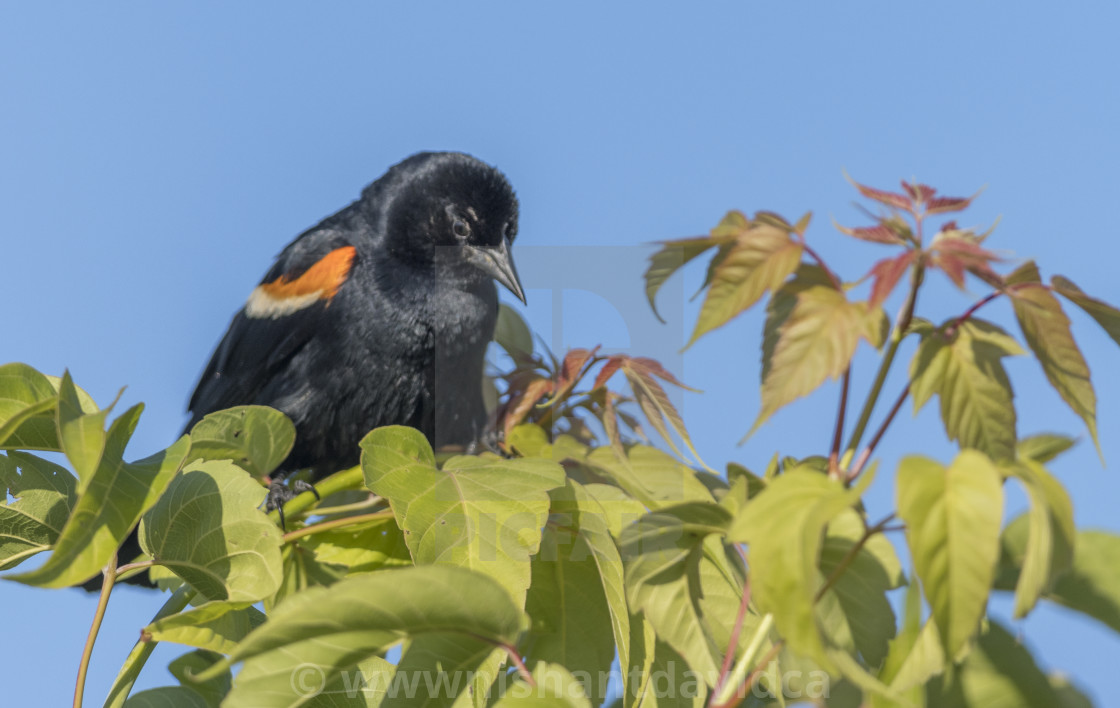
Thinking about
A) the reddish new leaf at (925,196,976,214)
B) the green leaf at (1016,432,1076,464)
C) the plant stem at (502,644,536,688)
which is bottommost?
the plant stem at (502,644,536,688)

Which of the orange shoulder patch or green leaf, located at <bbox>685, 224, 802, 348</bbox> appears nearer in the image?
green leaf, located at <bbox>685, 224, 802, 348</bbox>

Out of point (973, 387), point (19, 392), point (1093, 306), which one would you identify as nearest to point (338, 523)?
point (19, 392)

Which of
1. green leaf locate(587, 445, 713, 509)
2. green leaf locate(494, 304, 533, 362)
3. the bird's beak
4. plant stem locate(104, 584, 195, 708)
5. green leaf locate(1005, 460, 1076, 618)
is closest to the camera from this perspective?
green leaf locate(1005, 460, 1076, 618)

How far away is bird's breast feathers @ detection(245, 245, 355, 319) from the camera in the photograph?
10.1 ft

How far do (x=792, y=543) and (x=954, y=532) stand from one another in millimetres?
137

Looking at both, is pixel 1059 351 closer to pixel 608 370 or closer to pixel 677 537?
pixel 677 537

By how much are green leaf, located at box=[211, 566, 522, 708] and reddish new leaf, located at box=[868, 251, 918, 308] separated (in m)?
0.49

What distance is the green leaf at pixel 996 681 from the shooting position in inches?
39.1

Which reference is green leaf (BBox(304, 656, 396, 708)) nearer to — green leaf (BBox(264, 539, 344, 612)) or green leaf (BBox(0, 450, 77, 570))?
green leaf (BBox(264, 539, 344, 612))

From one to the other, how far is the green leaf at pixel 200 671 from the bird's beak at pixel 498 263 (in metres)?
1.49

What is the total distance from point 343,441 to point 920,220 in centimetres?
233

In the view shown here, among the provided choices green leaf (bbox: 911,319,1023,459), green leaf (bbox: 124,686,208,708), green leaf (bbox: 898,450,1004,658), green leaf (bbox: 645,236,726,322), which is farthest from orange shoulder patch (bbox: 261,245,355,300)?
green leaf (bbox: 898,450,1004,658)

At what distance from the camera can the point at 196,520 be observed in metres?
1.37

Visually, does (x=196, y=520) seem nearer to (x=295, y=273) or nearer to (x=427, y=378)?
Result: (x=427, y=378)
